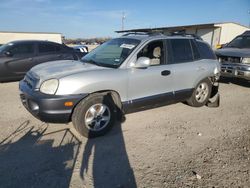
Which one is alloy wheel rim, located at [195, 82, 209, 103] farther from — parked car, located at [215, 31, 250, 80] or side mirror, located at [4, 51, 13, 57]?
side mirror, located at [4, 51, 13, 57]

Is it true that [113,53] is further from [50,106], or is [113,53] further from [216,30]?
[216,30]

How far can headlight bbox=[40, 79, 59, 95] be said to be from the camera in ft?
11.3

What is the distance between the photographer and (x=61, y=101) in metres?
3.43

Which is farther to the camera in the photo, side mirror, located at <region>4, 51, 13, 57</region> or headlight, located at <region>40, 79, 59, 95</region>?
side mirror, located at <region>4, 51, 13, 57</region>

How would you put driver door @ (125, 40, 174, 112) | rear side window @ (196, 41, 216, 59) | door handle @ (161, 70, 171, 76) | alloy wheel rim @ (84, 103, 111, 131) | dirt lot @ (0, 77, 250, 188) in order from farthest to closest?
rear side window @ (196, 41, 216, 59), door handle @ (161, 70, 171, 76), driver door @ (125, 40, 174, 112), alloy wheel rim @ (84, 103, 111, 131), dirt lot @ (0, 77, 250, 188)

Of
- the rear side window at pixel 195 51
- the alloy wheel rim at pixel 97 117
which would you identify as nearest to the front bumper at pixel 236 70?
the rear side window at pixel 195 51

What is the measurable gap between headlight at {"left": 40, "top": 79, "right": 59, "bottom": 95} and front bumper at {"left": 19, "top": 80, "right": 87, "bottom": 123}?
68mm

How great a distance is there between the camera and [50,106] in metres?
3.41

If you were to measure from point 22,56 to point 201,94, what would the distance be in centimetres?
615

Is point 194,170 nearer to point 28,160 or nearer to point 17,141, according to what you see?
point 28,160

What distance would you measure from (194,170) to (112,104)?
1.74m

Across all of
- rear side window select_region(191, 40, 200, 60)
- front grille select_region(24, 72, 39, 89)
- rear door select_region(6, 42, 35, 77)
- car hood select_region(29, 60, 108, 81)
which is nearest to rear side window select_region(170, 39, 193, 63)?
rear side window select_region(191, 40, 200, 60)

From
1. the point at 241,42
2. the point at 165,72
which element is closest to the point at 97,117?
the point at 165,72

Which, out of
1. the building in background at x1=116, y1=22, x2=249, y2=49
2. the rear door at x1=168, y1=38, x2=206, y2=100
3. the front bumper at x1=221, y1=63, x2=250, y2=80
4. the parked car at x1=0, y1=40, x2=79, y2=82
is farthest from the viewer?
the building in background at x1=116, y1=22, x2=249, y2=49
